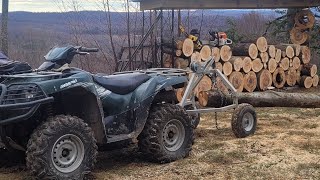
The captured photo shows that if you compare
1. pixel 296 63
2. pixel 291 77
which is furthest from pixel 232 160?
pixel 296 63

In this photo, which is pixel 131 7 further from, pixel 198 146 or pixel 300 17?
pixel 198 146

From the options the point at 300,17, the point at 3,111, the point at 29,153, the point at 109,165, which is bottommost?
the point at 109,165

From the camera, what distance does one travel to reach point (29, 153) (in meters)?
4.79

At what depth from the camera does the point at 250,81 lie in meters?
13.6

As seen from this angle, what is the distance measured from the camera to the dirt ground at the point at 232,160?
569cm

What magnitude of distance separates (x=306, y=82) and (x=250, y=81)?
2.54 meters

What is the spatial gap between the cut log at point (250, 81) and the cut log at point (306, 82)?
7.27 feet

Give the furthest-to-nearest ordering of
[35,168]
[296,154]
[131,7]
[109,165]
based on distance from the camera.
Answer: [131,7], [296,154], [109,165], [35,168]

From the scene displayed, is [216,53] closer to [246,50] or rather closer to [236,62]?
[236,62]

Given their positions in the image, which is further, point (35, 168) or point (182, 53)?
point (182, 53)

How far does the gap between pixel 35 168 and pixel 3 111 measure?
625 mm

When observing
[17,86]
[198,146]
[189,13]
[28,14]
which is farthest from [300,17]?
[28,14]

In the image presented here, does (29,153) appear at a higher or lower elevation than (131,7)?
lower

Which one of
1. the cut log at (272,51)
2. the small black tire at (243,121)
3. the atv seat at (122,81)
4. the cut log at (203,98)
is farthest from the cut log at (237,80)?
the atv seat at (122,81)
